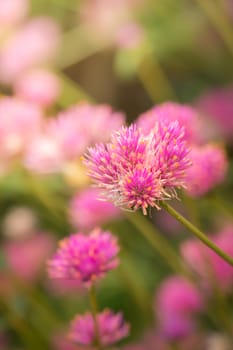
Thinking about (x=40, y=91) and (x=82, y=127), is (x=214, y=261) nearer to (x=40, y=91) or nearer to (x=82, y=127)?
(x=82, y=127)

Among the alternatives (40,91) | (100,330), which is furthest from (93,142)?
(100,330)

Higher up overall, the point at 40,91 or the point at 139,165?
the point at 40,91

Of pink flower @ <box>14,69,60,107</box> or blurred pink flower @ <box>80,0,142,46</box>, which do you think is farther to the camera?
blurred pink flower @ <box>80,0,142,46</box>

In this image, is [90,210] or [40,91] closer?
[90,210]

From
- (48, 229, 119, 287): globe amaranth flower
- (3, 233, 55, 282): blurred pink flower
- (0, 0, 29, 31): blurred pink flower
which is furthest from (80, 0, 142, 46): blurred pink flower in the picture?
(48, 229, 119, 287): globe amaranth flower

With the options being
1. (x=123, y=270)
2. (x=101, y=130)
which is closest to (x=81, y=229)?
(x=123, y=270)

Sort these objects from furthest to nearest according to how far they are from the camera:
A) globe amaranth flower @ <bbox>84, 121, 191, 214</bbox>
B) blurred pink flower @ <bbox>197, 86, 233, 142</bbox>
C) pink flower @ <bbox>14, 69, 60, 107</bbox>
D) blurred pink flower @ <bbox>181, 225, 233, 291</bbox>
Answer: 1. blurred pink flower @ <bbox>197, 86, 233, 142</bbox>
2. pink flower @ <bbox>14, 69, 60, 107</bbox>
3. blurred pink flower @ <bbox>181, 225, 233, 291</bbox>
4. globe amaranth flower @ <bbox>84, 121, 191, 214</bbox>

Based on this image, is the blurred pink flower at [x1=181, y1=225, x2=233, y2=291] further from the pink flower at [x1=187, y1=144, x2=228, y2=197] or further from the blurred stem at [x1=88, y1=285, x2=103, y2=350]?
the blurred stem at [x1=88, y1=285, x2=103, y2=350]
